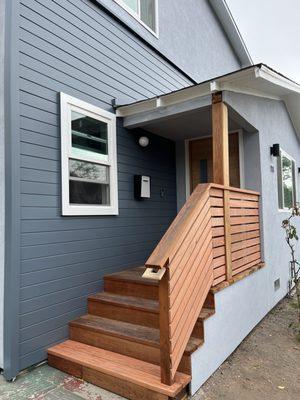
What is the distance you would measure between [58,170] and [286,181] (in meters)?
4.96

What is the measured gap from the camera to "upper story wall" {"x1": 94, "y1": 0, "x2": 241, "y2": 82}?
514 cm

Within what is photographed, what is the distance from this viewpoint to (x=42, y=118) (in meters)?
3.17

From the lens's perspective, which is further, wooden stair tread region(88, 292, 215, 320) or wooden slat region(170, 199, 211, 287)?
wooden stair tread region(88, 292, 215, 320)

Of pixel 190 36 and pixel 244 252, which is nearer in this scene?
pixel 244 252

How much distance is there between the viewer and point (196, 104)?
3643 millimetres

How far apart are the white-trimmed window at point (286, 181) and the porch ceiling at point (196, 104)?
1.39 meters

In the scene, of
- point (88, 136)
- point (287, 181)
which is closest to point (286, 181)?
point (287, 181)

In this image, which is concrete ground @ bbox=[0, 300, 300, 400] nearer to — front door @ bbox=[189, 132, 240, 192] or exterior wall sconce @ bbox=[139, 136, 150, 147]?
front door @ bbox=[189, 132, 240, 192]

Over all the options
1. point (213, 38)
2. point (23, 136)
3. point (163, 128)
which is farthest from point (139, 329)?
point (213, 38)

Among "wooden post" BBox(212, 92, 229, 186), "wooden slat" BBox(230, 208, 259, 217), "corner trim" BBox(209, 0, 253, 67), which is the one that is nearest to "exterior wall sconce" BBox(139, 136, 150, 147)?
"wooden post" BBox(212, 92, 229, 186)

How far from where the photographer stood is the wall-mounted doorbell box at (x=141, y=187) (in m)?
4.43

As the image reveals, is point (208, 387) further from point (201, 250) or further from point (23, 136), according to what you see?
point (23, 136)

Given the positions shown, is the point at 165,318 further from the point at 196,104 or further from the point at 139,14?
the point at 139,14

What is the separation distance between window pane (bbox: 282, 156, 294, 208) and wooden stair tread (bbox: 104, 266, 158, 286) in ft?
12.0
